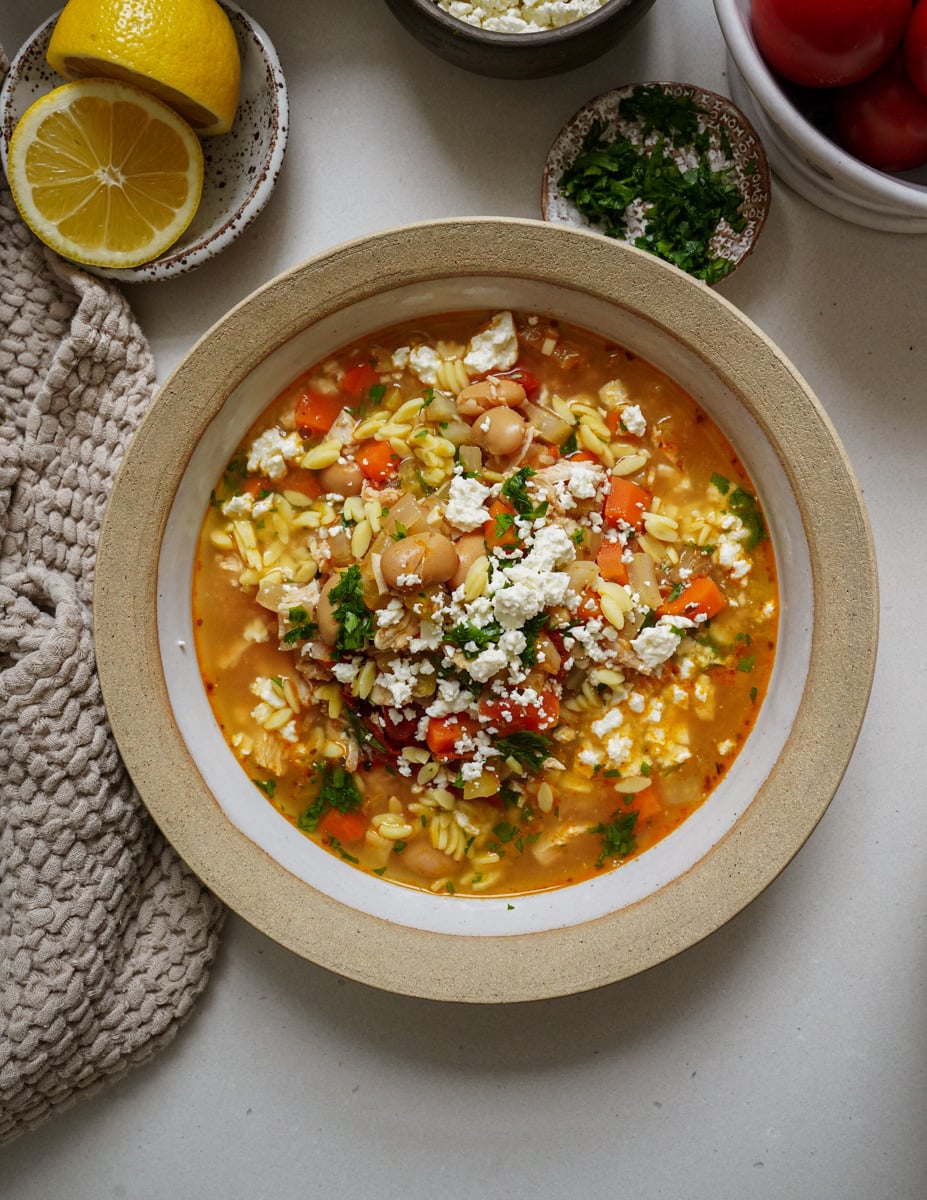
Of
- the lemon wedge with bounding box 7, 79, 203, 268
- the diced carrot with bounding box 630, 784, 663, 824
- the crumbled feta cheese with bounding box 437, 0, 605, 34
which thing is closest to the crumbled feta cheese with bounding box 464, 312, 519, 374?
the crumbled feta cheese with bounding box 437, 0, 605, 34

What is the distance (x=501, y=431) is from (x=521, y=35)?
41.4 inches

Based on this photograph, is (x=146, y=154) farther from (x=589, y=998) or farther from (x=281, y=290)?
(x=589, y=998)

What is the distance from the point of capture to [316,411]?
9.00ft

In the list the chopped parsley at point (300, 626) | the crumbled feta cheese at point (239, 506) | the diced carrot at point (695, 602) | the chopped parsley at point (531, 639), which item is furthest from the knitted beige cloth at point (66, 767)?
the diced carrot at point (695, 602)

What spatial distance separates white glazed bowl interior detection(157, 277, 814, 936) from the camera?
8.52ft

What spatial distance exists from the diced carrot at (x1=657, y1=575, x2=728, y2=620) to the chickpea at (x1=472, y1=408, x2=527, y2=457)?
0.61 meters

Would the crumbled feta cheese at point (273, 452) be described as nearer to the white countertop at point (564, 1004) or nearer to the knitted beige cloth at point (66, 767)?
the knitted beige cloth at point (66, 767)

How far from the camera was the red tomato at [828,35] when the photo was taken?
7.46ft

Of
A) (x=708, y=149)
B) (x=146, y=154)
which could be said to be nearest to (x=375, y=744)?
(x=146, y=154)

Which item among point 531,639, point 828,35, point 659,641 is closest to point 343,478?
point 531,639

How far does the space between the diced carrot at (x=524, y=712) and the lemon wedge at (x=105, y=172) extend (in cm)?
162

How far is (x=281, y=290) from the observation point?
2492 millimetres

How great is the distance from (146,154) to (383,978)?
238 cm

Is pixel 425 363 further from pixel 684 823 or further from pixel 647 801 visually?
pixel 684 823
